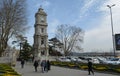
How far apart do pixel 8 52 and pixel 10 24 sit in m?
6.91

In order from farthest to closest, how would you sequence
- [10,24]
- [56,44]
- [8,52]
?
[56,44] < [8,52] < [10,24]

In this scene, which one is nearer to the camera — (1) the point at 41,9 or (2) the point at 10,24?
(2) the point at 10,24

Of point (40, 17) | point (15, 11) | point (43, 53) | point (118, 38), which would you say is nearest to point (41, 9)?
point (40, 17)

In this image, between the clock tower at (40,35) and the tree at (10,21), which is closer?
the tree at (10,21)

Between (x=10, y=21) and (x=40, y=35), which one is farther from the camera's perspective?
(x=40, y=35)

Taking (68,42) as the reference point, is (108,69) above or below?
below

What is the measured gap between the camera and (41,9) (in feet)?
238

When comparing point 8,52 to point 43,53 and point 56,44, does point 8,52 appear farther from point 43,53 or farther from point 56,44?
point 56,44

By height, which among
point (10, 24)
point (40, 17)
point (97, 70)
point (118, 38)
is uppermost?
point (40, 17)

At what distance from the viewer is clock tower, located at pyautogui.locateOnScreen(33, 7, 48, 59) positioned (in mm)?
69688

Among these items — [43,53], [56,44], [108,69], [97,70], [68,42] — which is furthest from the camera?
[56,44]

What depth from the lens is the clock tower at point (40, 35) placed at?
69688 mm

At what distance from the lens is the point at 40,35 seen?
2771 inches

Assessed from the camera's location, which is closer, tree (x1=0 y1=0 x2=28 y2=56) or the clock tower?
tree (x1=0 y1=0 x2=28 y2=56)
